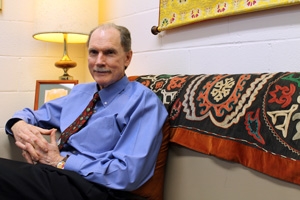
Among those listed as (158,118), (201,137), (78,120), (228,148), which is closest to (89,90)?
(78,120)

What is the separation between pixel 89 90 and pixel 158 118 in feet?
1.59

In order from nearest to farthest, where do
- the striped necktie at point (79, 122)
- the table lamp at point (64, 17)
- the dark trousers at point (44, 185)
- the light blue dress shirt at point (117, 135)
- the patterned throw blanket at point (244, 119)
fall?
the patterned throw blanket at point (244, 119), the dark trousers at point (44, 185), the light blue dress shirt at point (117, 135), the striped necktie at point (79, 122), the table lamp at point (64, 17)

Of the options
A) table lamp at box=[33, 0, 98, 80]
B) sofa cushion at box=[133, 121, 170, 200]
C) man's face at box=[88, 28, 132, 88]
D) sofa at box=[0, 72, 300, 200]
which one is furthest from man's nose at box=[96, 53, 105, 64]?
table lamp at box=[33, 0, 98, 80]

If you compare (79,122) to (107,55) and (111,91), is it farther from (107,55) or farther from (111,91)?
(107,55)

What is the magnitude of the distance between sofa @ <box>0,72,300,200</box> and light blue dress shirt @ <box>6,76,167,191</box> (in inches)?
2.9

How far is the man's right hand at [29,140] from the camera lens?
4.21 ft

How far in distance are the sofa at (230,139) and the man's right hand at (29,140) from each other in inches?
17.4

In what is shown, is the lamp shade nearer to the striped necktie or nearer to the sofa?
the striped necktie

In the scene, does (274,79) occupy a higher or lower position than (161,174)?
higher

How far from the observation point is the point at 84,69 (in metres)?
2.45

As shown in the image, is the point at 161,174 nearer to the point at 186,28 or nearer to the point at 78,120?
the point at 78,120

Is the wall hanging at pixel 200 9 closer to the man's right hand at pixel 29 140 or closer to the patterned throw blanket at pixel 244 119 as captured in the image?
the patterned throw blanket at pixel 244 119

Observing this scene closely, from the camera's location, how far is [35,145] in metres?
1.30

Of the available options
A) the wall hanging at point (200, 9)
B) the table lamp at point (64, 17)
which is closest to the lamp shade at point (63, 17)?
the table lamp at point (64, 17)
